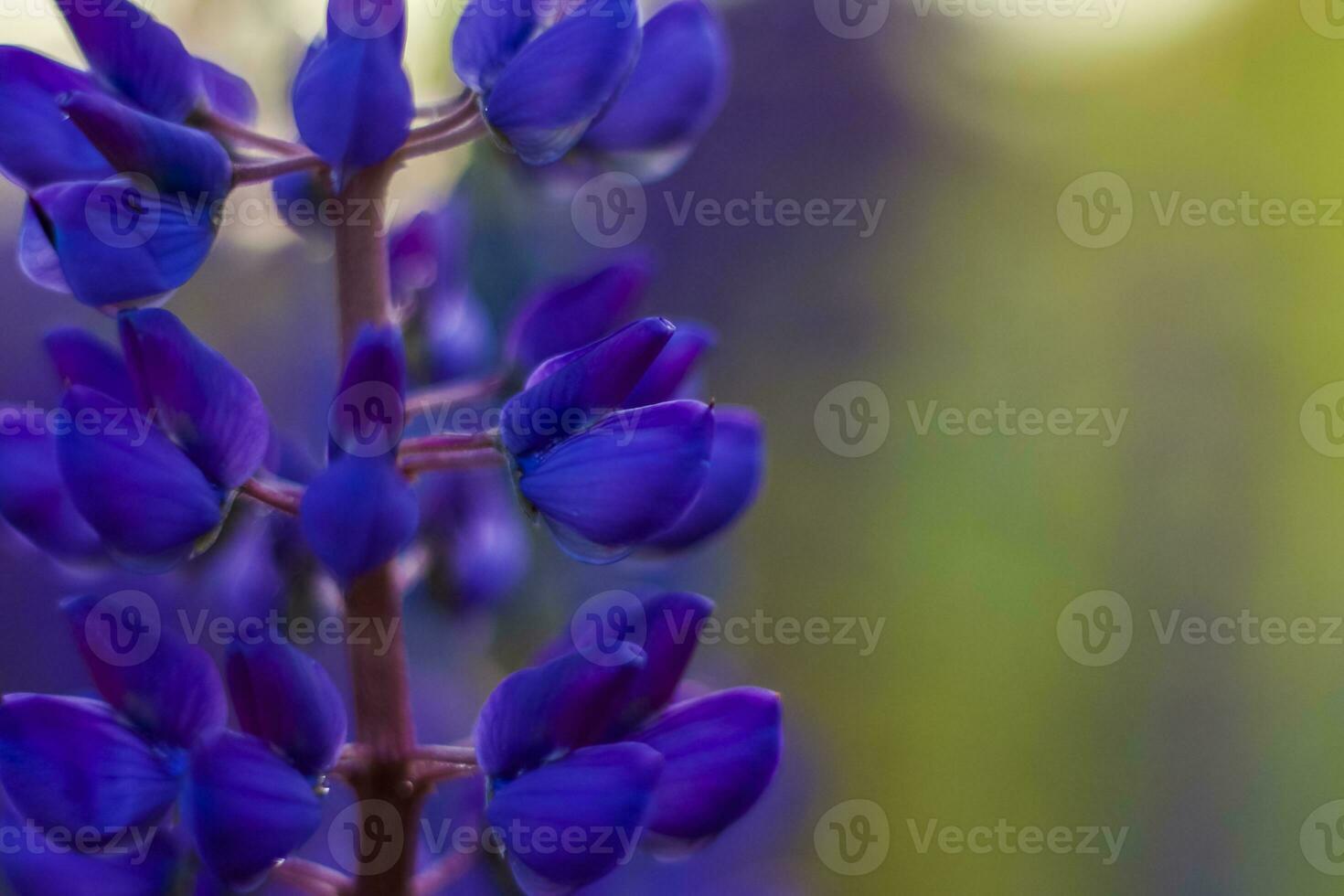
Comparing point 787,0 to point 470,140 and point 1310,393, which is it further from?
point 470,140

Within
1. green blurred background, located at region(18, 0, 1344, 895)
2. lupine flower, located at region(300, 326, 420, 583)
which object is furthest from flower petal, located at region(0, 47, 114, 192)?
green blurred background, located at region(18, 0, 1344, 895)

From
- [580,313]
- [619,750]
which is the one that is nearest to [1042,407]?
[580,313]

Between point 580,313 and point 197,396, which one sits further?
point 580,313

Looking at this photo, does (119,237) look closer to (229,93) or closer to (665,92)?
(229,93)

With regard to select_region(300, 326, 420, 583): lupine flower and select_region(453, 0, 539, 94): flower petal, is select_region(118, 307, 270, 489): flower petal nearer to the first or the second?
select_region(300, 326, 420, 583): lupine flower

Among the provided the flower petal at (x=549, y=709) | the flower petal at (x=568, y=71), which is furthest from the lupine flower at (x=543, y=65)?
the flower petal at (x=549, y=709)

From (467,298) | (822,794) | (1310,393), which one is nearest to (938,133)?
(1310,393)
